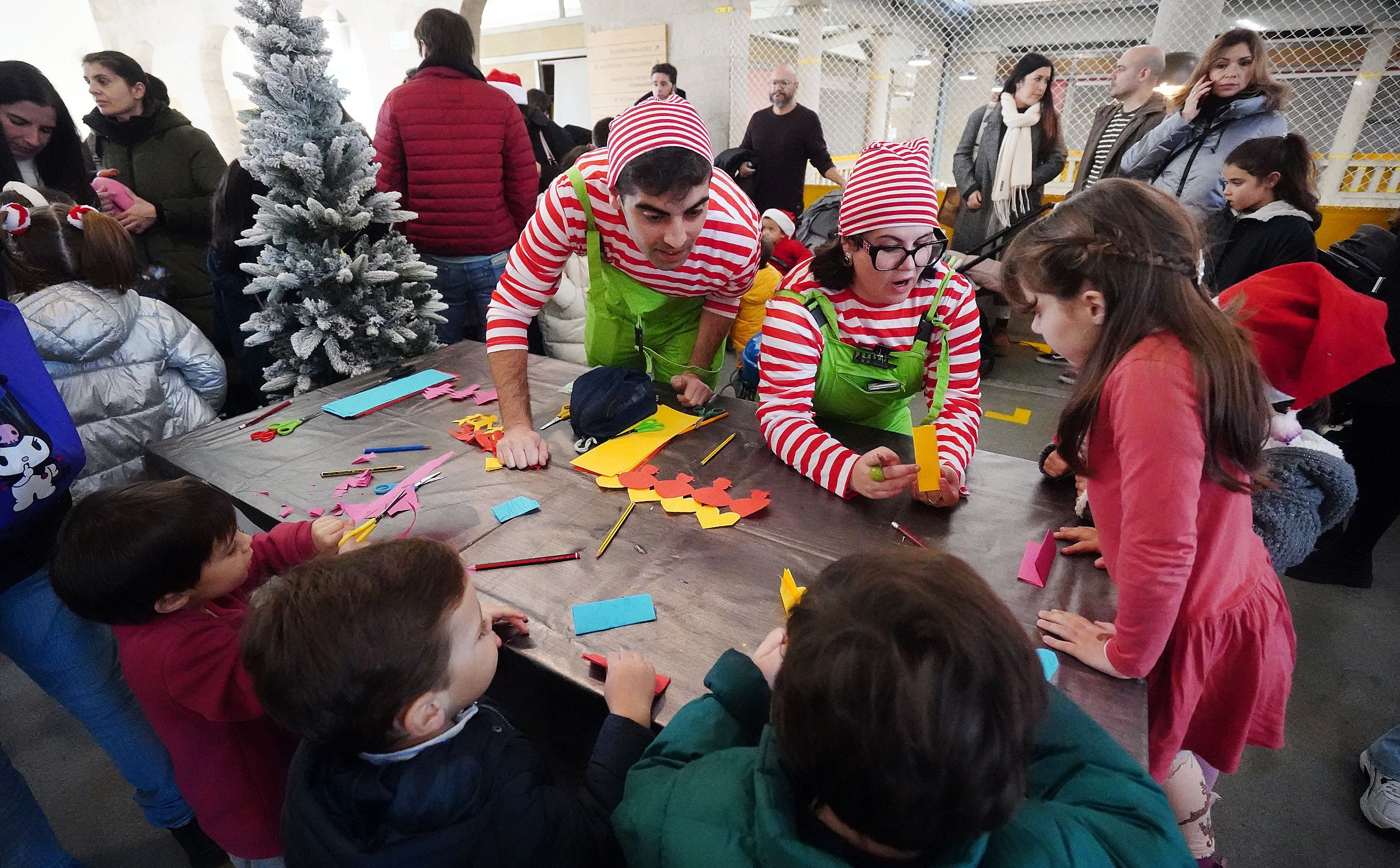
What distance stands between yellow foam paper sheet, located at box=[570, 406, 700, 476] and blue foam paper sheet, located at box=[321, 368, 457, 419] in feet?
2.75

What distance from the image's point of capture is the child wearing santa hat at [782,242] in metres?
4.46

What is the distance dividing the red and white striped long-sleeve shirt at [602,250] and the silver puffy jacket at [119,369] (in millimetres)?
1221

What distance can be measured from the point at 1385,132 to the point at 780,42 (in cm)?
543

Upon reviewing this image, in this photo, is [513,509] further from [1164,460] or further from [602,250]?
[1164,460]

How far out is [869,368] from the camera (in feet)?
6.08

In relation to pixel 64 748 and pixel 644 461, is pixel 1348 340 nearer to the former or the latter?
pixel 644 461

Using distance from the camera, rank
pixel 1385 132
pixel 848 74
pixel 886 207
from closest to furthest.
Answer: pixel 886 207
pixel 1385 132
pixel 848 74

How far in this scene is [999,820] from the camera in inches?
26.4

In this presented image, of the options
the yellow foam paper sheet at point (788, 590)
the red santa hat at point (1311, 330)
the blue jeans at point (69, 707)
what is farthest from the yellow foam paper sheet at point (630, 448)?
the red santa hat at point (1311, 330)

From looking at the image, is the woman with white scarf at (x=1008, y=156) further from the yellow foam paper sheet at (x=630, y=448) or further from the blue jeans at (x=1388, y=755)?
the yellow foam paper sheet at (x=630, y=448)

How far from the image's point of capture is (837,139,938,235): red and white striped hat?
1.63m

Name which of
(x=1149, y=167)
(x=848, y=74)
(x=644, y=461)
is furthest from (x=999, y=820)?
(x=848, y=74)

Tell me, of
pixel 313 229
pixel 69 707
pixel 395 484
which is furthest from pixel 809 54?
pixel 69 707

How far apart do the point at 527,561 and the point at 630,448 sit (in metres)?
0.53
